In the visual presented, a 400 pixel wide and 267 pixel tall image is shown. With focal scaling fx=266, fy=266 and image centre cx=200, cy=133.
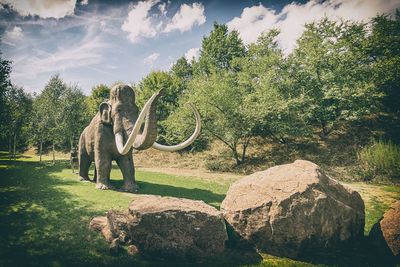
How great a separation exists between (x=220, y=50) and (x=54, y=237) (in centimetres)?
4012

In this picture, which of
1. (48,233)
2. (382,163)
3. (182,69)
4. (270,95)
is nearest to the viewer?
(48,233)

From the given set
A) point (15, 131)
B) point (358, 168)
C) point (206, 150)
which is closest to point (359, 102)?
point (358, 168)

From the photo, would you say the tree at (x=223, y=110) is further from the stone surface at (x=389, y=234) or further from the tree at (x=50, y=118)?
the stone surface at (x=389, y=234)

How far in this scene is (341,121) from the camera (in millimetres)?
27875

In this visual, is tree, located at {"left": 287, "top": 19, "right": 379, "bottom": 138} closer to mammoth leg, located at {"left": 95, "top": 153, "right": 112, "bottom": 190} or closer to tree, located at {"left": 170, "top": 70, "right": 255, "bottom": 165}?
tree, located at {"left": 170, "top": 70, "right": 255, "bottom": 165}

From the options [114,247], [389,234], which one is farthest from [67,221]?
[389,234]

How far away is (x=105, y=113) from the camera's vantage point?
39.7 feet

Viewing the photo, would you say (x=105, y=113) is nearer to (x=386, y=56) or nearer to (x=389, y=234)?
(x=389, y=234)

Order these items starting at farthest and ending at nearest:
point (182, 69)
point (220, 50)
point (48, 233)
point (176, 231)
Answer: point (182, 69), point (220, 50), point (48, 233), point (176, 231)

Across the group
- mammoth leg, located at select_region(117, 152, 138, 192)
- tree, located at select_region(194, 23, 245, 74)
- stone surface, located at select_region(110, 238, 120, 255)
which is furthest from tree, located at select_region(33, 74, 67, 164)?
tree, located at select_region(194, 23, 245, 74)

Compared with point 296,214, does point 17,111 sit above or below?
above

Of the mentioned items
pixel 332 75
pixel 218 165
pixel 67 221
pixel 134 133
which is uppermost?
pixel 332 75

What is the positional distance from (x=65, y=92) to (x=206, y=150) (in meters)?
15.8

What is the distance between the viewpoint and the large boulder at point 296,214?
6.42 meters
